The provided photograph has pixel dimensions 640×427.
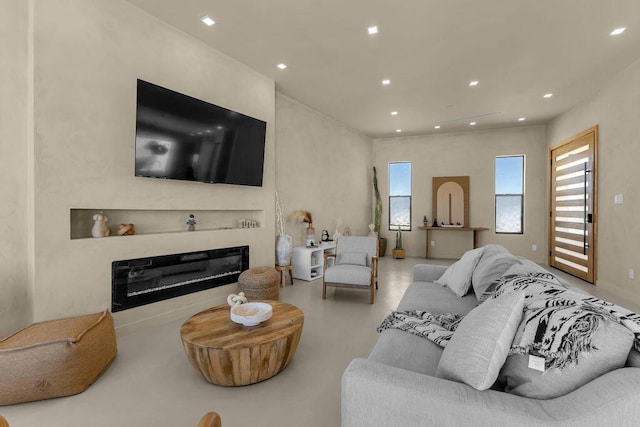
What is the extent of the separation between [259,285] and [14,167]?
2460mm

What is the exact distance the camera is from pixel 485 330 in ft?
4.09

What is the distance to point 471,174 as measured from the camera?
7629mm

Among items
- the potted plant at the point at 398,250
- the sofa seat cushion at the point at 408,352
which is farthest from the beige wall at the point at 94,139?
the potted plant at the point at 398,250

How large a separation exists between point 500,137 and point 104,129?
7835mm

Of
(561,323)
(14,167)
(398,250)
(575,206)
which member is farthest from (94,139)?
(575,206)

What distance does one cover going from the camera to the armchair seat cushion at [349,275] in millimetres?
3957

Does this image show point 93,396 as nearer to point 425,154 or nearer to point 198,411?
point 198,411

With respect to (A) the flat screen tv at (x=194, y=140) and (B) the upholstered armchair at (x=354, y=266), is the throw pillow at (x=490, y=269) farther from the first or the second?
(A) the flat screen tv at (x=194, y=140)

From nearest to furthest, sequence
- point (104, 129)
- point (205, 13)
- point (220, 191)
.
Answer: point (104, 129) → point (205, 13) → point (220, 191)

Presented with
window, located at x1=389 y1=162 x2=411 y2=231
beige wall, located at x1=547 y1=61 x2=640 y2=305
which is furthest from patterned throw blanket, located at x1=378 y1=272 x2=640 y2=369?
window, located at x1=389 y1=162 x2=411 y2=231

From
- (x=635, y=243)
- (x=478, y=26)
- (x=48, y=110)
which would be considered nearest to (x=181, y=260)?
(x=48, y=110)

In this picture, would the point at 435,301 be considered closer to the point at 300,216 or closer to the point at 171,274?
the point at 171,274

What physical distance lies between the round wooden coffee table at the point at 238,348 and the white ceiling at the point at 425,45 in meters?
2.92

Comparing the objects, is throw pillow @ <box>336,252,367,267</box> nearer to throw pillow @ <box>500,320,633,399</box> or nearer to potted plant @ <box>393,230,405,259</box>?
throw pillow @ <box>500,320,633,399</box>
